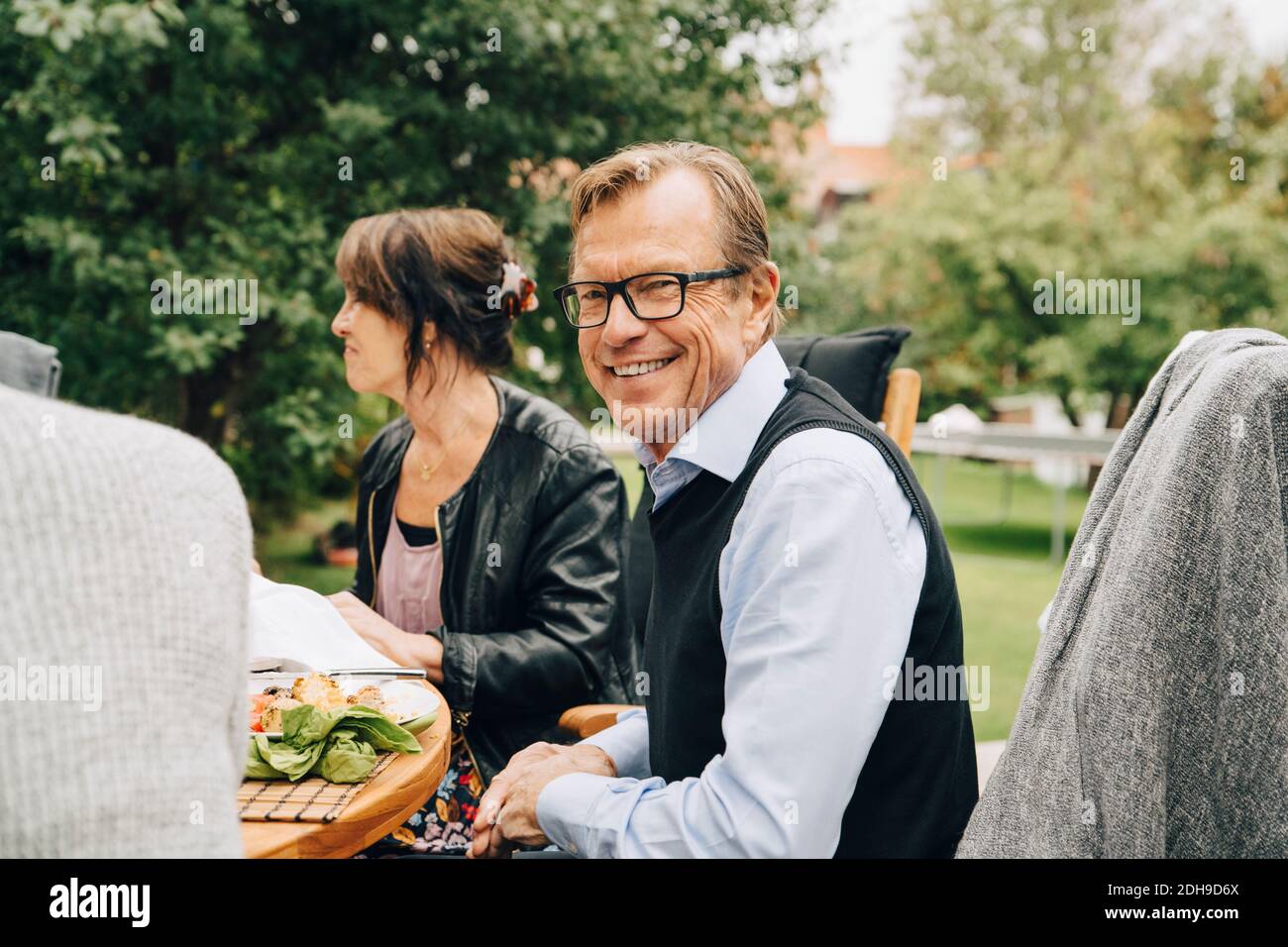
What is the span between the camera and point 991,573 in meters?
10.1

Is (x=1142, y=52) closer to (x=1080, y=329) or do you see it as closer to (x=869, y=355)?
(x=1080, y=329)

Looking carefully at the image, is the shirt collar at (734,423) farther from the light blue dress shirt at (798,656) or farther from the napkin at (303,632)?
the napkin at (303,632)

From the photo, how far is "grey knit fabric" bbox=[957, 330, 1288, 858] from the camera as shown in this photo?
124cm

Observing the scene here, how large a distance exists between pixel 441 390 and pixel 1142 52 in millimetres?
21311

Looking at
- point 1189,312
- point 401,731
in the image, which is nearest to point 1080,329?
point 1189,312

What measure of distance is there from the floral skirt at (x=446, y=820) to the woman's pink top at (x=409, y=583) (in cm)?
38

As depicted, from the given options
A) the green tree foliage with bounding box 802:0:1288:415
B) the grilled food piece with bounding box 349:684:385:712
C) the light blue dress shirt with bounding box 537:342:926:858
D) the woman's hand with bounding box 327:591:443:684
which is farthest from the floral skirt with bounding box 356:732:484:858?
the green tree foliage with bounding box 802:0:1288:415

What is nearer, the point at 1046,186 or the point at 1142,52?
the point at 1046,186

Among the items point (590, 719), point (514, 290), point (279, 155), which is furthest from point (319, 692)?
point (279, 155)

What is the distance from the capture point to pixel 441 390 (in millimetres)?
2840

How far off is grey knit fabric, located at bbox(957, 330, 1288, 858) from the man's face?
2.34ft

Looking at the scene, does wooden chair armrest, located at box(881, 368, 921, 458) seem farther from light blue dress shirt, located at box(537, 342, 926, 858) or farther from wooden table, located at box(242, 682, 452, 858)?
wooden table, located at box(242, 682, 452, 858)

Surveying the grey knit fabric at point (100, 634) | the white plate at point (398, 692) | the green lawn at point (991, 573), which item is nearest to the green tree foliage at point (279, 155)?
the green lawn at point (991, 573)

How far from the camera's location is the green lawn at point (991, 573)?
6.41 metres
